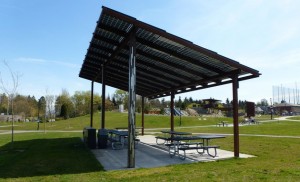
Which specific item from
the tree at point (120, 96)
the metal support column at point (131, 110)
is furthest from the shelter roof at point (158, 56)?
the tree at point (120, 96)

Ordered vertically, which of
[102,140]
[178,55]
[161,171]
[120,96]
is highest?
[120,96]

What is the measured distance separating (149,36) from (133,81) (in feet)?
5.24

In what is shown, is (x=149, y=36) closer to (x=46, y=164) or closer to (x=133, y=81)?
(x=133, y=81)

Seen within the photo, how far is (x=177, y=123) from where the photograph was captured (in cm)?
4391

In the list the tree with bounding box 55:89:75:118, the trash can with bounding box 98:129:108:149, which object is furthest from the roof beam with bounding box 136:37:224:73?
the tree with bounding box 55:89:75:118

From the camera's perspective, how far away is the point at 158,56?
11.5 m

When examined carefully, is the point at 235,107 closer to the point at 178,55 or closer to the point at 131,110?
the point at 178,55

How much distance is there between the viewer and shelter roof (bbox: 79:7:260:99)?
9.10 meters

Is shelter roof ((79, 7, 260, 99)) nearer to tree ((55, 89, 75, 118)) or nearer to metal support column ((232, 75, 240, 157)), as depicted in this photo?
metal support column ((232, 75, 240, 157))

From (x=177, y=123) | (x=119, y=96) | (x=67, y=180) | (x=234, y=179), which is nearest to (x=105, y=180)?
(x=67, y=180)

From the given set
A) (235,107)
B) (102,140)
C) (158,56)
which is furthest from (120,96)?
(235,107)

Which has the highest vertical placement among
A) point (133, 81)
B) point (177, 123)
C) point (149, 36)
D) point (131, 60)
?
point (149, 36)

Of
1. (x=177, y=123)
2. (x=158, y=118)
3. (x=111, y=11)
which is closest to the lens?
(x=111, y=11)

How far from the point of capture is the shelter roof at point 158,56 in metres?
9.10
